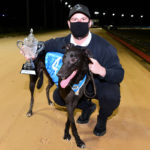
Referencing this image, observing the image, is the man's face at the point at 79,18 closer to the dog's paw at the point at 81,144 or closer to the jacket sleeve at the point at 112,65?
the jacket sleeve at the point at 112,65

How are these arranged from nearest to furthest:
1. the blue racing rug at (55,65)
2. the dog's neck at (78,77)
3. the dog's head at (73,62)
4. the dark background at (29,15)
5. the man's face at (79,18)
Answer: the dog's head at (73,62), the dog's neck at (78,77), the blue racing rug at (55,65), the man's face at (79,18), the dark background at (29,15)

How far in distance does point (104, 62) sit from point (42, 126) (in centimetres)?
144

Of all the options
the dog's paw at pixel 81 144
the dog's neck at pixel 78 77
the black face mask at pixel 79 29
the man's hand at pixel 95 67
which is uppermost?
the black face mask at pixel 79 29

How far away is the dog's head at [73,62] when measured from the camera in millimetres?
2282

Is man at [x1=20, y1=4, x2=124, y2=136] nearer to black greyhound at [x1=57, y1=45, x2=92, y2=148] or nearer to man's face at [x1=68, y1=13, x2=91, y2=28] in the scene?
man's face at [x1=68, y1=13, x2=91, y2=28]

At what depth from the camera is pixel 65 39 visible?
3.15 metres

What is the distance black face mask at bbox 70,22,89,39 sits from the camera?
286 cm

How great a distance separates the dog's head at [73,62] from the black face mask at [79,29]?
507 mm

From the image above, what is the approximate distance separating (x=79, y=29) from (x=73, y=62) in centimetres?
73

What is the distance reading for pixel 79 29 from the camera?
286 cm

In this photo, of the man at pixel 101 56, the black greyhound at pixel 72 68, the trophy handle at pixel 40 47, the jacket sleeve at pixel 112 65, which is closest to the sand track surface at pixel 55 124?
the man at pixel 101 56

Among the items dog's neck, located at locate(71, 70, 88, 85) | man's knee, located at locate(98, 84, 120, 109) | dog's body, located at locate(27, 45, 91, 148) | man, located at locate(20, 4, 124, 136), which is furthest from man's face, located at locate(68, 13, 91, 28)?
man's knee, located at locate(98, 84, 120, 109)

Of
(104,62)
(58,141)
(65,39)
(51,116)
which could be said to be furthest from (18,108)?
(104,62)

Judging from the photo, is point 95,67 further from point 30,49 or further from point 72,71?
point 30,49
